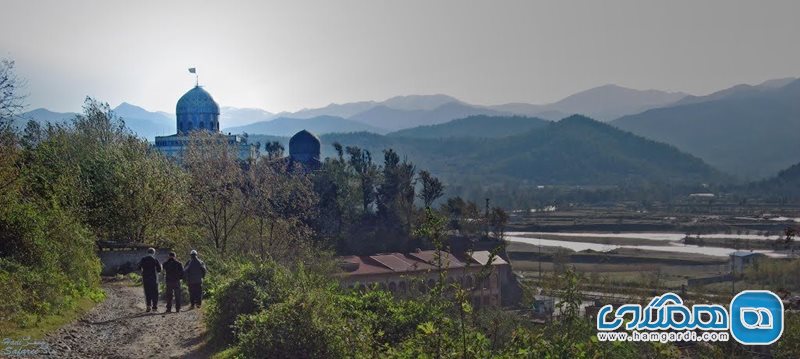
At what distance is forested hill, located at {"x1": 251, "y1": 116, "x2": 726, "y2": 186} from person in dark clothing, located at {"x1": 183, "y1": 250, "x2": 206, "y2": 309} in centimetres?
13782

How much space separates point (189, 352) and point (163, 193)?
11.2 meters

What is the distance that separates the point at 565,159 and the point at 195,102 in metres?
127

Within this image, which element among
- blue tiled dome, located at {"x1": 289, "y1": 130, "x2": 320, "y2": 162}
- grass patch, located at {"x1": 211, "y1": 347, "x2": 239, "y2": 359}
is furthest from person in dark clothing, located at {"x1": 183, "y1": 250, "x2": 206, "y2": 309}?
blue tiled dome, located at {"x1": 289, "y1": 130, "x2": 320, "y2": 162}

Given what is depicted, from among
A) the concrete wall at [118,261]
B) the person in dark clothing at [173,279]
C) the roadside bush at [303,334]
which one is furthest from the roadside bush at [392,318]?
the concrete wall at [118,261]

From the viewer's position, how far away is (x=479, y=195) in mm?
127562

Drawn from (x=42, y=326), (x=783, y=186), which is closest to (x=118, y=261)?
(x=42, y=326)

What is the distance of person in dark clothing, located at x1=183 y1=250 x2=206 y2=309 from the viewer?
12.8m

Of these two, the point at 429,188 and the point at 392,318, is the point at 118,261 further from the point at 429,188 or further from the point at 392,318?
the point at 429,188

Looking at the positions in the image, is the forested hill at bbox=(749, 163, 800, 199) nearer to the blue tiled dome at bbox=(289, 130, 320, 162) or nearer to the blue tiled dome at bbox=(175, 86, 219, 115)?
the blue tiled dome at bbox=(289, 130, 320, 162)

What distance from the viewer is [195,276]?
42.3 feet

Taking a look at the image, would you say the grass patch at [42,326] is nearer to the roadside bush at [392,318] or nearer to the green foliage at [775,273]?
the roadside bush at [392,318]

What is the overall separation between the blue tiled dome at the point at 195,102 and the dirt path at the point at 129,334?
37.1m

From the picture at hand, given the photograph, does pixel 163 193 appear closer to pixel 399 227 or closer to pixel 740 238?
pixel 399 227

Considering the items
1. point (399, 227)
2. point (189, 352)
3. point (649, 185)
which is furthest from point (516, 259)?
point (649, 185)
